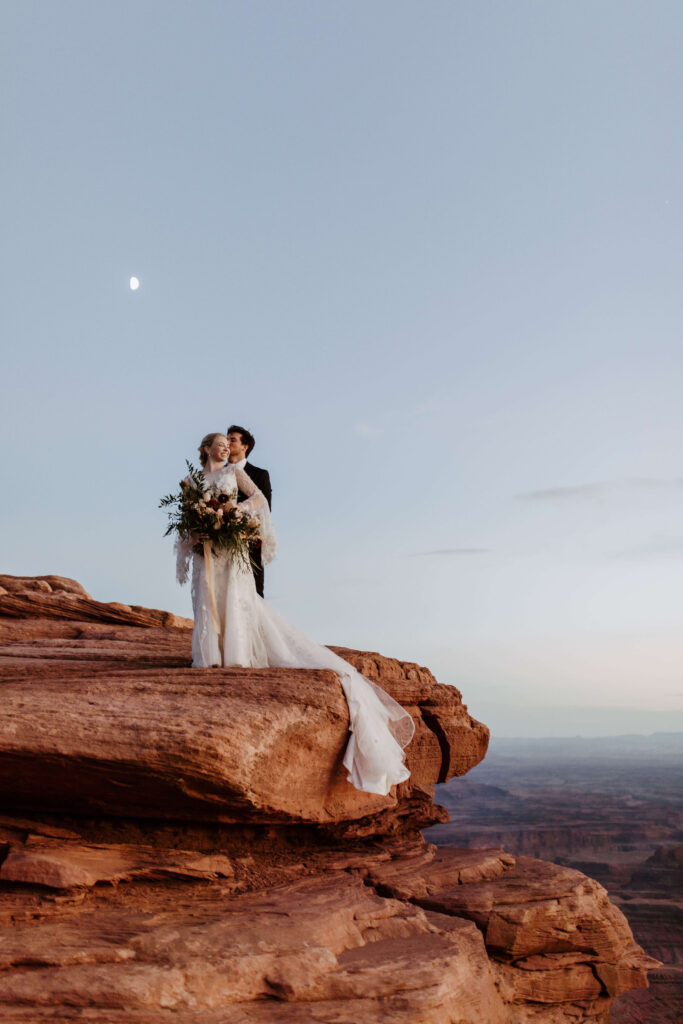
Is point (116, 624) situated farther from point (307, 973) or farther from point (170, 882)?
point (307, 973)

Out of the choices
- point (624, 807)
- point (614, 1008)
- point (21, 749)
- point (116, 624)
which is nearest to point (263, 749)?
point (21, 749)

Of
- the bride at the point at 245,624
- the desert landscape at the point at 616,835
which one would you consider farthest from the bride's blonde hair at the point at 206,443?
the desert landscape at the point at 616,835

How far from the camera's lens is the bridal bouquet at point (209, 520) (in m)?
11.3

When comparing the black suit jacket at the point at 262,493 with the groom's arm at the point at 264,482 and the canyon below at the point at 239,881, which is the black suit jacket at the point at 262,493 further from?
the canyon below at the point at 239,881

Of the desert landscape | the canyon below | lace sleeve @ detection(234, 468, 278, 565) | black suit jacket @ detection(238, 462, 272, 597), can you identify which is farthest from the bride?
the desert landscape

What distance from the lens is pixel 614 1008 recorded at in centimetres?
4241

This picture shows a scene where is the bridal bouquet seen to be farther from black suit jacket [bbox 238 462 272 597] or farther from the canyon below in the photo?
the canyon below

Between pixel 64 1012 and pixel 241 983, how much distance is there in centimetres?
172

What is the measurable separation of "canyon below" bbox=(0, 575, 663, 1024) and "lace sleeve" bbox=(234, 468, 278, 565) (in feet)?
7.90

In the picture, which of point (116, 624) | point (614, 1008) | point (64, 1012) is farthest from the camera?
point (614, 1008)

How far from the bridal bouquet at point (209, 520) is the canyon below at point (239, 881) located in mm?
2213

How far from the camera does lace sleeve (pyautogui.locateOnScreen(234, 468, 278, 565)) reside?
12.1 metres

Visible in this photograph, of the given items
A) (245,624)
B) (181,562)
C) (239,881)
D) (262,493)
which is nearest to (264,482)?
(262,493)

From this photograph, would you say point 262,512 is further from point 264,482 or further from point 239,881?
point 239,881
